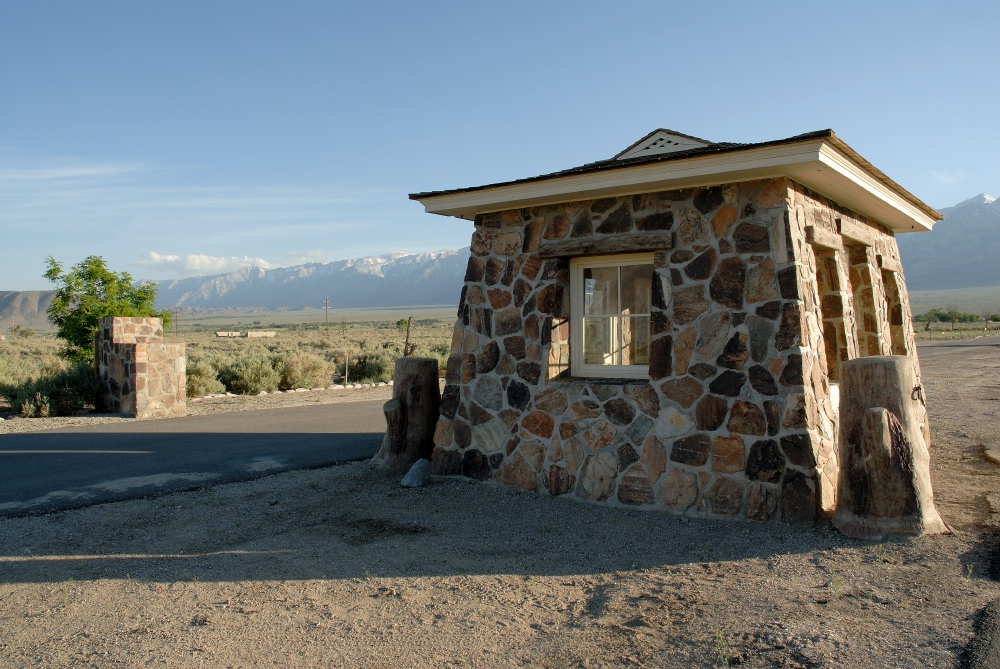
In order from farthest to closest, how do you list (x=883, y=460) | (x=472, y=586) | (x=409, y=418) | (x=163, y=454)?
(x=163, y=454) < (x=409, y=418) < (x=883, y=460) < (x=472, y=586)

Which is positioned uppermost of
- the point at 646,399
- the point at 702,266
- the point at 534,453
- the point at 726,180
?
the point at 726,180

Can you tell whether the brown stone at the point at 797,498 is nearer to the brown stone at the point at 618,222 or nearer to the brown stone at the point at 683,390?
the brown stone at the point at 683,390

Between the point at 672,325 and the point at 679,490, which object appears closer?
the point at 679,490

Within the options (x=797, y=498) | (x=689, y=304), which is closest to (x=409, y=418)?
(x=689, y=304)

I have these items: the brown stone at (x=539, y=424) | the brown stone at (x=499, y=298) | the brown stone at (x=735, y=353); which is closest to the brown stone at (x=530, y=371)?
the brown stone at (x=539, y=424)

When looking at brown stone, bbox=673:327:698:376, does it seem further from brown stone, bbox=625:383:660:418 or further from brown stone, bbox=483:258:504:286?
brown stone, bbox=483:258:504:286

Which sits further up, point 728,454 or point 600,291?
Result: point 600,291

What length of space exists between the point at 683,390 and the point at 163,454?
7.02 meters

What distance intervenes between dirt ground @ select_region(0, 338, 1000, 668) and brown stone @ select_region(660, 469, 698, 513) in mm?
169

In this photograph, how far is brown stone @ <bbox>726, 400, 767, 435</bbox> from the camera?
643cm

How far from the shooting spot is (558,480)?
7449 millimetres

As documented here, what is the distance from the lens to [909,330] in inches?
386

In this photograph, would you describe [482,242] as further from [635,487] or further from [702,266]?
[635,487]

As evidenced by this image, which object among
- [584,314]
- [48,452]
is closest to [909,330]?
[584,314]
